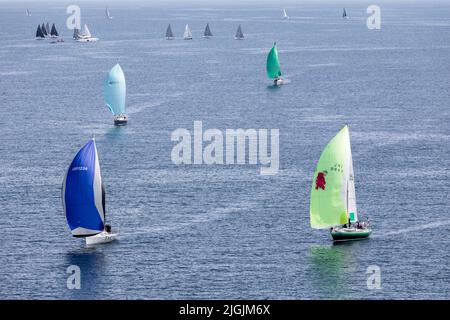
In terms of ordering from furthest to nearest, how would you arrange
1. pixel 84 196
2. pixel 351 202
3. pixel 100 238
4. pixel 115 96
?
pixel 115 96 → pixel 351 202 → pixel 84 196 → pixel 100 238

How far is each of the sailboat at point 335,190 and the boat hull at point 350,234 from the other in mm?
1552

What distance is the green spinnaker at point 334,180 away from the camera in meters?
108

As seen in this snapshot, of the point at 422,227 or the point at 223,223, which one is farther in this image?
the point at 223,223

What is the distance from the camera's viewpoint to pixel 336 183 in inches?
4311

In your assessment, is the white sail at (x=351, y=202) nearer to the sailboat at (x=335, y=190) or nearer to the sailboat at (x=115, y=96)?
the sailboat at (x=335, y=190)

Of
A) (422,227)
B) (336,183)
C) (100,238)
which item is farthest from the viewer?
(336,183)

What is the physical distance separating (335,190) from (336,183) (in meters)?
0.75

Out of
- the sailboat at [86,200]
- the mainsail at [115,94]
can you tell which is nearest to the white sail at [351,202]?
the sailboat at [86,200]

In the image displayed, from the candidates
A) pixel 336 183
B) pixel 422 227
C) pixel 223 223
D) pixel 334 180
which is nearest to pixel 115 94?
pixel 223 223

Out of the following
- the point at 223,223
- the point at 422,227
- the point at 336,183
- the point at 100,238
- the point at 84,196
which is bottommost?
the point at 100,238

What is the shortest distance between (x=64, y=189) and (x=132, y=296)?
21.5m

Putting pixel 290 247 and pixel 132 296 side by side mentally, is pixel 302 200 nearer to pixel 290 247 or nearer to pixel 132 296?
pixel 290 247

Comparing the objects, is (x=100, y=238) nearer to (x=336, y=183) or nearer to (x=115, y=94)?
(x=336, y=183)
